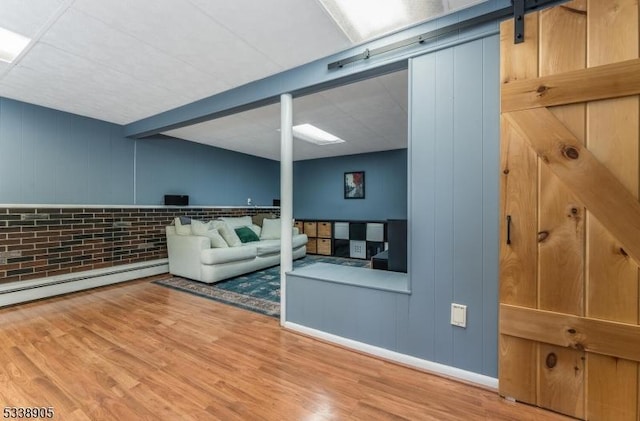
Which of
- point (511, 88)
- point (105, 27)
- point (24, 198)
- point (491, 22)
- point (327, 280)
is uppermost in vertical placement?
A: point (105, 27)

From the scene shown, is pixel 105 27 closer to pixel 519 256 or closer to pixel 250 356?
pixel 250 356

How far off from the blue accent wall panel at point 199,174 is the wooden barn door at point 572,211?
483cm

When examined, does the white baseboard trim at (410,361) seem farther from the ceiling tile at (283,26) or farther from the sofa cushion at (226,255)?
the ceiling tile at (283,26)

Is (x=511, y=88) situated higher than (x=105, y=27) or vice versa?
(x=105, y=27)

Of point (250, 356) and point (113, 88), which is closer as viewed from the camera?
point (250, 356)

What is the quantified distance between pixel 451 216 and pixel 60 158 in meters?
4.66

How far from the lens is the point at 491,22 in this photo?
157 centimetres

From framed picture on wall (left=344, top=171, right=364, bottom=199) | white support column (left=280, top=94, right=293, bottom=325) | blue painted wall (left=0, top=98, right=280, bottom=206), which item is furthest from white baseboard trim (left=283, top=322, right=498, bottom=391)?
framed picture on wall (left=344, top=171, right=364, bottom=199)

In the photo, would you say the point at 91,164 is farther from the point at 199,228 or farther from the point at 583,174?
the point at 583,174

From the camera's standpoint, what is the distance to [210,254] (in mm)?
3707

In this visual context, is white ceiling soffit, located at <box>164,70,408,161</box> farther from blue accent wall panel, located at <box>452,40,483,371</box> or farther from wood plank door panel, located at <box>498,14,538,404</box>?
wood plank door panel, located at <box>498,14,538,404</box>

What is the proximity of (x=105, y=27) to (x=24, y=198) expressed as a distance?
2.73 m

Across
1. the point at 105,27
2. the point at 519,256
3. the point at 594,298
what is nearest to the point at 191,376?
the point at 519,256

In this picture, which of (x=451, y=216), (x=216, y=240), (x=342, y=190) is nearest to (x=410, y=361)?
(x=451, y=216)
